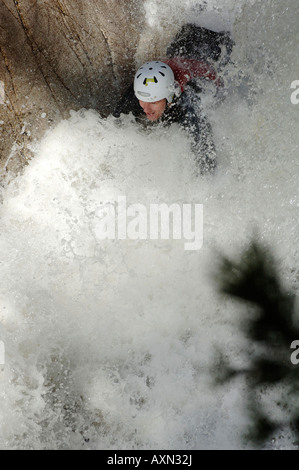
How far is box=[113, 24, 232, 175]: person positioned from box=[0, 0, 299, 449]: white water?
0.09 m

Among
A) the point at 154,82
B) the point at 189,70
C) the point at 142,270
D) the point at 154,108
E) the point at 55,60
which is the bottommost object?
the point at 142,270

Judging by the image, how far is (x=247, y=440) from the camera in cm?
346

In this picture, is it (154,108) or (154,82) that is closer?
(154,82)

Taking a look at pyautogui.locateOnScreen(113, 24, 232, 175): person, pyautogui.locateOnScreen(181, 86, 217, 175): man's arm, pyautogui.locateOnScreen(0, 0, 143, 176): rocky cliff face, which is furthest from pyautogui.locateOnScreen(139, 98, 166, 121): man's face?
pyautogui.locateOnScreen(0, 0, 143, 176): rocky cliff face

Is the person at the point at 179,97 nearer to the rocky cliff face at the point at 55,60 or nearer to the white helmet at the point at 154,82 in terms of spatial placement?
the white helmet at the point at 154,82

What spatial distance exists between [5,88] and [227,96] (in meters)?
1.62

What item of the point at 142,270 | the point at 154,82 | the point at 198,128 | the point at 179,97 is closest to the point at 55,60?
the point at 154,82

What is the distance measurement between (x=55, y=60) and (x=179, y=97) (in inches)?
38.2

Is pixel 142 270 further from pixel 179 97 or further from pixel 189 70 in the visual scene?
pixel 189 70

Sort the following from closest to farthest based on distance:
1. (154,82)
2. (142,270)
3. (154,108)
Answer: (154,82), (154,108), (142,270)

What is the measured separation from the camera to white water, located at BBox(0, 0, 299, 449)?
3.41m

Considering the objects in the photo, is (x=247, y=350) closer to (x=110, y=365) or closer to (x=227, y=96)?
(x=110, y=365)

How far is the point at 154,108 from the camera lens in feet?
11.0
